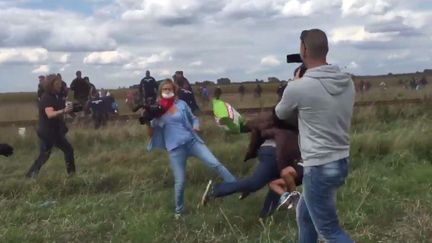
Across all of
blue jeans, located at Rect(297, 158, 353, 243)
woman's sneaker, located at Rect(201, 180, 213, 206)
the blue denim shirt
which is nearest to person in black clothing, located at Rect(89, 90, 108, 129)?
the blue denim shirt

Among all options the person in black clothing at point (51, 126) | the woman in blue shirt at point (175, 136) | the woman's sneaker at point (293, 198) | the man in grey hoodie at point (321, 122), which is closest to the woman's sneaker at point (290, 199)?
the woman's sneaker at point (293, 198)

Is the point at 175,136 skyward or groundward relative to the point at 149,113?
groundward

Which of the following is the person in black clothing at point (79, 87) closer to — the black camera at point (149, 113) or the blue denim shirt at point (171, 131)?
the blue denim shirt at point (171, 131)

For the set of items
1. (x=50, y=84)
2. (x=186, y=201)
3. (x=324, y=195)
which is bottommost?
(x=186, y=201)

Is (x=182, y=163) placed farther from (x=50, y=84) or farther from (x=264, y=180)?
(x=50, y=84)

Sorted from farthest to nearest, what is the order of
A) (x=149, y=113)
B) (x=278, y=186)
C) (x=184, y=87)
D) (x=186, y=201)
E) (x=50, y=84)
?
(x=184, y=87), (x=50, y=84), (x=186, y=201), (x=149, y=113), (x=278, y=186)

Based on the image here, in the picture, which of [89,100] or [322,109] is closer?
[322,109]

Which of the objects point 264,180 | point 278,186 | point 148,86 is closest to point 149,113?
point 264,180

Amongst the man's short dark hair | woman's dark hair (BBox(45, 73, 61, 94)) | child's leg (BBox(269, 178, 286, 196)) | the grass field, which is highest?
the man's short dark hair

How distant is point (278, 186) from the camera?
658 centimetres

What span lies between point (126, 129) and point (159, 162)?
4.76 metres

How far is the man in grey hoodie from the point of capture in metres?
4.51

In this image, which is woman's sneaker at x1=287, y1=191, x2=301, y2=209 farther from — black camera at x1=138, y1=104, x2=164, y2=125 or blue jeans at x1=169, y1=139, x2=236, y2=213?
black camera at x1=138, y1=104, x2=164, y2=125

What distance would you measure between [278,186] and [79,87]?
11894 mm
